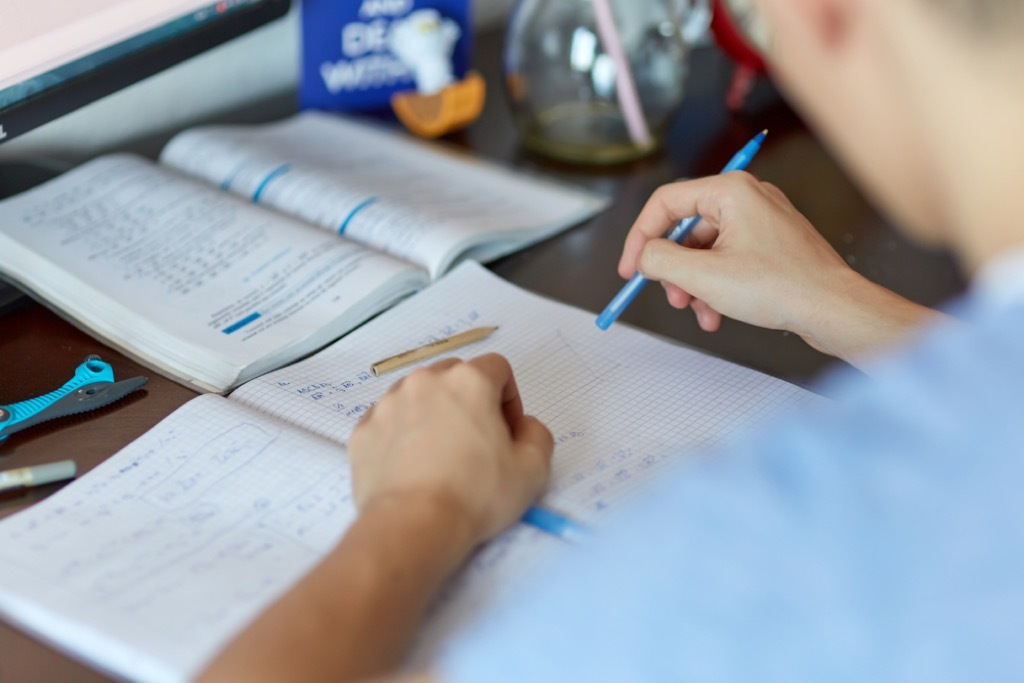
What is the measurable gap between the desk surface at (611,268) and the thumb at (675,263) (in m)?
0.09

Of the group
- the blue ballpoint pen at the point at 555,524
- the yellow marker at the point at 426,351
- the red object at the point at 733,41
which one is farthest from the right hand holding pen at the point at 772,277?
the red object at the point at 733,41

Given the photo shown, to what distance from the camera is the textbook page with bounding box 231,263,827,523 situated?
0.72 meters

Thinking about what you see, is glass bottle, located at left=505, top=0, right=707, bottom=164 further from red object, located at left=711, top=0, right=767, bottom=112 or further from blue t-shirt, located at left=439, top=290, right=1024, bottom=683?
blue t-shirt, located at left=439, top=290, right=1024, bottom=683

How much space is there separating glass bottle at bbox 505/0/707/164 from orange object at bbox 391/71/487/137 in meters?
0.06

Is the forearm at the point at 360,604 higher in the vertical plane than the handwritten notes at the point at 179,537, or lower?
higher

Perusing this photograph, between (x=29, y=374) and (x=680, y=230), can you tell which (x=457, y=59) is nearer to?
(x=680, y=230)

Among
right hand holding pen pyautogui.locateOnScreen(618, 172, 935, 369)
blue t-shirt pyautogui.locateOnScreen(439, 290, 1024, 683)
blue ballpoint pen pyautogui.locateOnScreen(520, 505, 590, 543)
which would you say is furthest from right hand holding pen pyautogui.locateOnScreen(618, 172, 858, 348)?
blue t-shirt pyautogui.locateOnScreen(439, 290, 1024, 683)

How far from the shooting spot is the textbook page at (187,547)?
569 millimetres

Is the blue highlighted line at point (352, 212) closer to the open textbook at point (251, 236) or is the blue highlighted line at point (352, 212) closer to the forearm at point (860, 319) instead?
the open textbook at point (251, 236)

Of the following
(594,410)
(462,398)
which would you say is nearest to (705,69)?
(594,410)

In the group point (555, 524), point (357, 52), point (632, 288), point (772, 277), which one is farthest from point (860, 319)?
point (357, 52)

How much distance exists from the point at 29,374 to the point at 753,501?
0.58 metres

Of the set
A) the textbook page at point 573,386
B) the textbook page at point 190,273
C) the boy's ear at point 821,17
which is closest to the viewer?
the boy's ear at point 821,17

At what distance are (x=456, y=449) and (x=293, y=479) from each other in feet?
0.39
